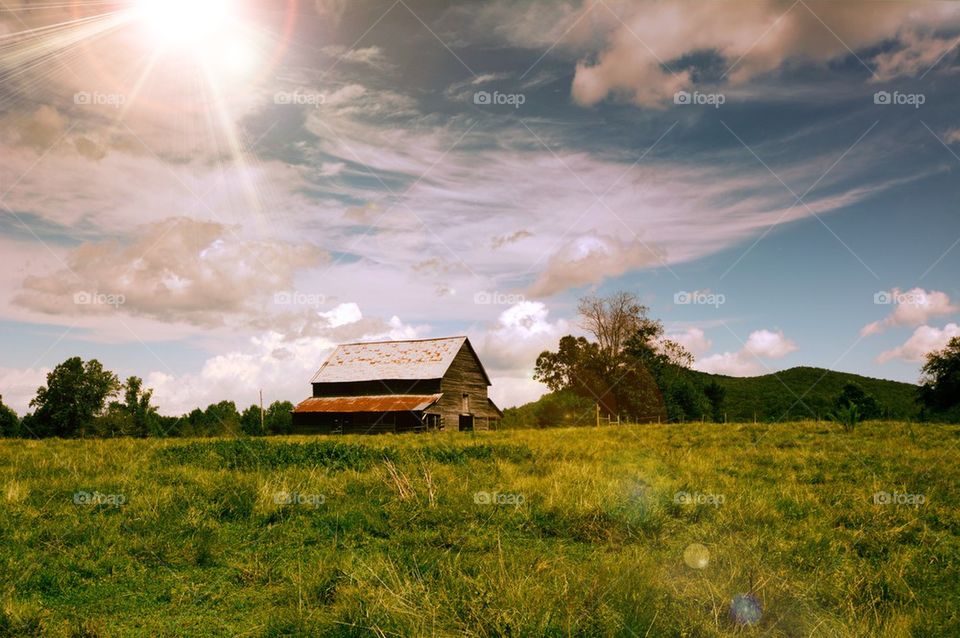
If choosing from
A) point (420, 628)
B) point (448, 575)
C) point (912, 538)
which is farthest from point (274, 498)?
point (912, 538)

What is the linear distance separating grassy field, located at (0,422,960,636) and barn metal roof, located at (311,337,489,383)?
3210cm

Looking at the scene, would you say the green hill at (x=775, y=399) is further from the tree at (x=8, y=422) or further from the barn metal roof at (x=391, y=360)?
the tree at (x=8, y=422)

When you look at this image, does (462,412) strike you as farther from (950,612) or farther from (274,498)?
(950,612)

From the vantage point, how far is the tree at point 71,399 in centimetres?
5194

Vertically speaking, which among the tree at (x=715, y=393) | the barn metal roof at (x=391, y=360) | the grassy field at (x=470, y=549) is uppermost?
the barn metal roof at (x=391, y=360)

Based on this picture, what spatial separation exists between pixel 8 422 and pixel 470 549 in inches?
2806

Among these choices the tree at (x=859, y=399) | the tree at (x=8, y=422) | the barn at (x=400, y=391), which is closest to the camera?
the tree at (x=859, y=399)

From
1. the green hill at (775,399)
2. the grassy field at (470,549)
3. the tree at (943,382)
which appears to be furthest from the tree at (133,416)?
the tree at (943,382)

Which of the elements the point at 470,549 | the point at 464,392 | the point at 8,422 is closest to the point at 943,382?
the point at 464,392

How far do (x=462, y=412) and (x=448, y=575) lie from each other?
1598 inches

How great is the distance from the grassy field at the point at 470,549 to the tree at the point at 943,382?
49498mm

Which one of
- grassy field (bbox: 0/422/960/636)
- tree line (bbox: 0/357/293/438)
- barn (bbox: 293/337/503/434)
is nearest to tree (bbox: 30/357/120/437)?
tree line (bbox: 0/357/293/438)

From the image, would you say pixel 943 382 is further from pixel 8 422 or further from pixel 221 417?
pixel 8 422

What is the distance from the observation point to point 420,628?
368 centimetres
